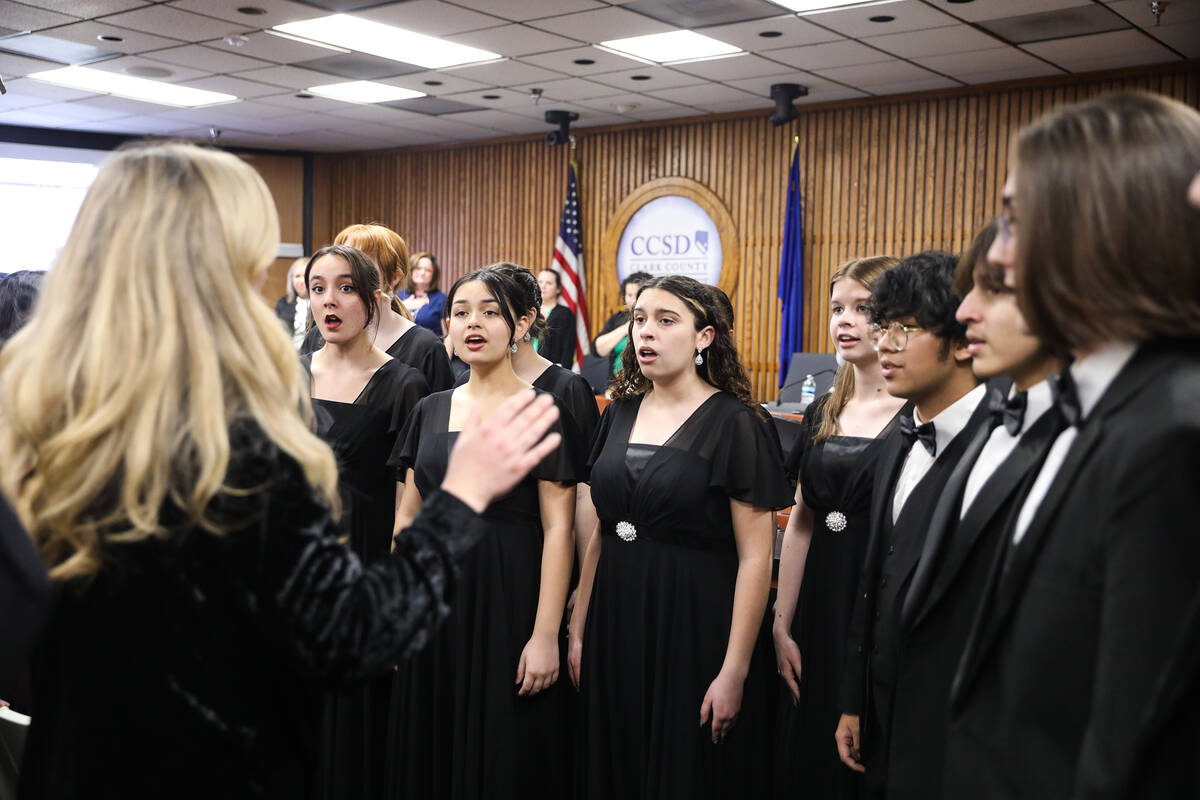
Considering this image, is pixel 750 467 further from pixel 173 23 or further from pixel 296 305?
pixel 296 305

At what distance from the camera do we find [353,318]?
3.47m

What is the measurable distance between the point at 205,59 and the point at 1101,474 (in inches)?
318

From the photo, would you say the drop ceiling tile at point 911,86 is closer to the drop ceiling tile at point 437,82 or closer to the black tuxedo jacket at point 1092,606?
the drop ceiling tile at point 437,82

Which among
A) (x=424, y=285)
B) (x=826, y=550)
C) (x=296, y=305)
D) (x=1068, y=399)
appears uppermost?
(x=424, y=285)

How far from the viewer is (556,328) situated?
9109 millimetres

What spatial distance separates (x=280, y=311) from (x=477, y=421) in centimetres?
945

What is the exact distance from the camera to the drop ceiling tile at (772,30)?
6605mm

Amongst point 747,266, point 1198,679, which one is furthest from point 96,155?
point 1198,679

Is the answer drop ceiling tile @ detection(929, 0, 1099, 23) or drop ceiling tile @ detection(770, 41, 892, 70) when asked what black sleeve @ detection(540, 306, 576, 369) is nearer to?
drop ceiling tile @ detection(770, 41, 892, 70)

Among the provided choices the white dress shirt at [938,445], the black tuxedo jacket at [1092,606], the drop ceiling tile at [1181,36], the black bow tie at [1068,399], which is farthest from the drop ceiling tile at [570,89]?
the black tuxedo jacket at [1092,606]

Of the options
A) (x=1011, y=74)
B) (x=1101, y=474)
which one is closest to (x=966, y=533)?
(x=1101, y=474)

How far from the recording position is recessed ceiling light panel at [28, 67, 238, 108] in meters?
8.66

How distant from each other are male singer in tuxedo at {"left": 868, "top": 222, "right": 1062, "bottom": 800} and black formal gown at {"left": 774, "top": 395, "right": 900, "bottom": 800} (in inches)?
39.6

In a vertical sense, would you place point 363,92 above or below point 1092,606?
above
